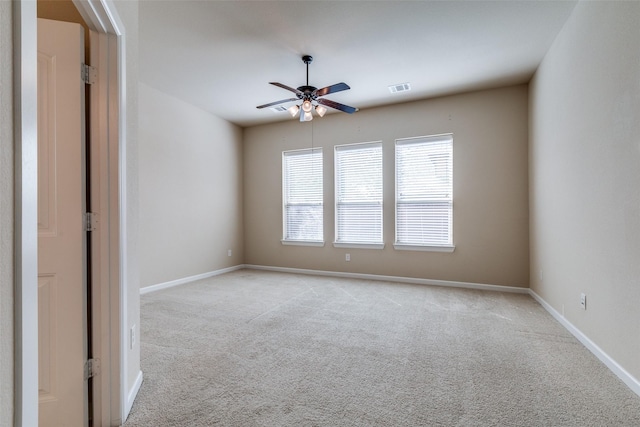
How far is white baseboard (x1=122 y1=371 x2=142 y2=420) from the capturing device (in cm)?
173

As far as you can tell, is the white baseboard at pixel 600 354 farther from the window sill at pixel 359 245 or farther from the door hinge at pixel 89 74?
the door hinge at pixel 89 74

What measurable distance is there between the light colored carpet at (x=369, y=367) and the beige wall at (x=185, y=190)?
112 centimetres

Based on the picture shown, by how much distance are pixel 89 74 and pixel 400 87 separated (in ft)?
12.9

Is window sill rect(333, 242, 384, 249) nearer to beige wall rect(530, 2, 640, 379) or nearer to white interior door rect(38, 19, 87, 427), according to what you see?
beige wall rect(530, 2, 640, 379)

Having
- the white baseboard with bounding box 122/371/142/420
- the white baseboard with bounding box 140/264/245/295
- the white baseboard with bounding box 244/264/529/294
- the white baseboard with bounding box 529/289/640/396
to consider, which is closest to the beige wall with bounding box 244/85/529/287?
the white baseboard with bounding box 244/264/529/294

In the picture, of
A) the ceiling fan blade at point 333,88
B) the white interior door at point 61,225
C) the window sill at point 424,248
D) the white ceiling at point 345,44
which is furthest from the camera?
the window sill at point 424,248

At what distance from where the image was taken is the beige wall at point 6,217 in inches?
29.0

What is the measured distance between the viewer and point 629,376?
2.01 m

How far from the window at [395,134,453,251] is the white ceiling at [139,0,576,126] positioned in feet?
2.75

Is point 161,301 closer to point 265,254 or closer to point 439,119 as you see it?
point 265,254

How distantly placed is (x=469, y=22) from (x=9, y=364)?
3.87m

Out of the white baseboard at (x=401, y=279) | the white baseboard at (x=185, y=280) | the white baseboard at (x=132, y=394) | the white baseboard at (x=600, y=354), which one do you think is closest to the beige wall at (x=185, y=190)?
the white baseboard at (x=185, y=280)

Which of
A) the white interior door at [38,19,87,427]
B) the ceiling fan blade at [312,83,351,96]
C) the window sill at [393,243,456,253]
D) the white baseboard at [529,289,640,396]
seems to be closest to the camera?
the white interior door at [38,19,87,427]

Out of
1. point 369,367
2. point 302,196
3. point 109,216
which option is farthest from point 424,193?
point 109,216
